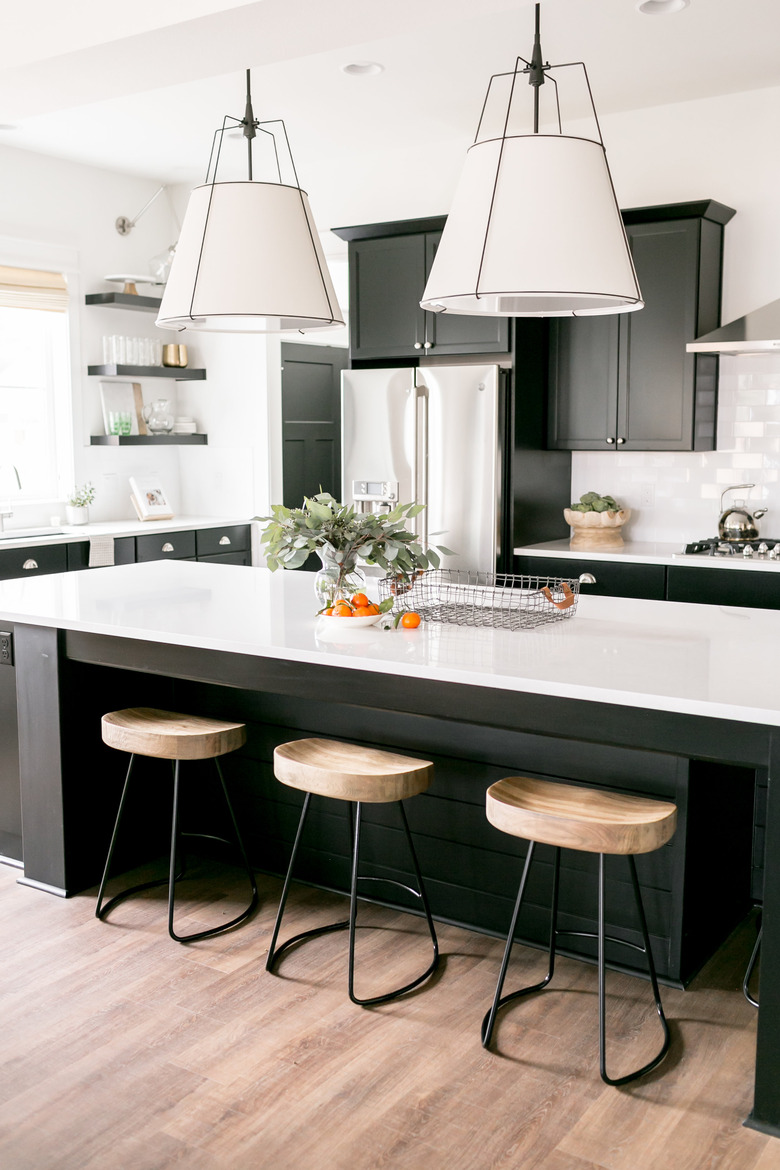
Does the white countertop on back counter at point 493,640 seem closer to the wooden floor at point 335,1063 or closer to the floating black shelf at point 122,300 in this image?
the wooden floor at point 335,1063

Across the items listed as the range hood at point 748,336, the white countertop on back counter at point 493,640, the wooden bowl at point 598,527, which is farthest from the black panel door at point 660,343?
the white countertop on back counter at point 493,640

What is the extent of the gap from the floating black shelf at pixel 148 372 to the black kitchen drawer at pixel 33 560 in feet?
4.11

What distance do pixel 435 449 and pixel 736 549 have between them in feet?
5.03

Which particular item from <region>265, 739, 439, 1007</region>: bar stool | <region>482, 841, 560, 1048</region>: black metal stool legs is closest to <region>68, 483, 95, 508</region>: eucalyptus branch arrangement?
<region>265, 739, 439, 1007</region>: bar stool

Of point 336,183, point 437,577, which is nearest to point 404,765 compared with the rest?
point 437,577

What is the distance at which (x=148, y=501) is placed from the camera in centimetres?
642

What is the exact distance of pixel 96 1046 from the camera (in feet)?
8.16

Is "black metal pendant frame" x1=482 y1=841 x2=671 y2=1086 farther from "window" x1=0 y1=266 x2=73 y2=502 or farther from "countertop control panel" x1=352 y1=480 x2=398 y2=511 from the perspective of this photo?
"window" x1=0 y1=266 x2=73 y2=502

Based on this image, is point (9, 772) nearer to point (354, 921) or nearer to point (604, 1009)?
point (354, 921)

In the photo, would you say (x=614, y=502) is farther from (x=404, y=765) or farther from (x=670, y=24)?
(x=404, y=765)

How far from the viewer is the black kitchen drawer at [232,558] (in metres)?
6.39

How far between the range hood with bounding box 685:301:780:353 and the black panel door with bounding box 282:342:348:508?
10.9ft

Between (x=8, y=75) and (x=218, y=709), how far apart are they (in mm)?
1996

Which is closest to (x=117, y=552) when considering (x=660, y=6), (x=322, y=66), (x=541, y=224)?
(x=322, y=66)
